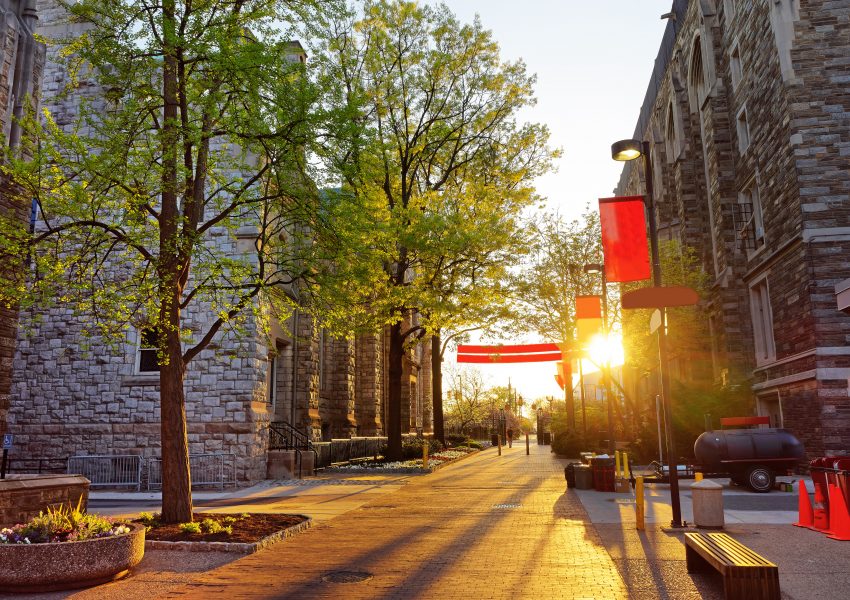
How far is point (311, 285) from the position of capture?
519 inches

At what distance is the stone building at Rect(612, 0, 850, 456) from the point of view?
19.4m

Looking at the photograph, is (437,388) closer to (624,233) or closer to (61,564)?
(624,233)

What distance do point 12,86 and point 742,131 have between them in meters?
24.8

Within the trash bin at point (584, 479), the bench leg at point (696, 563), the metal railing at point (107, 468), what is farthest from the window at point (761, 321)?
the metal railing at point (107, 468)

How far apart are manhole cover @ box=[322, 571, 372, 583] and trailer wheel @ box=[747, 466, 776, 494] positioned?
11.6 metres

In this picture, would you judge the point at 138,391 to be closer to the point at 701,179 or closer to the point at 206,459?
the point at 206,459

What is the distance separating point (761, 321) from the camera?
25625 millimetres

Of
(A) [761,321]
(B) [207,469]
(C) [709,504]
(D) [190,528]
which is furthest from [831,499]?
(A) [761,321]

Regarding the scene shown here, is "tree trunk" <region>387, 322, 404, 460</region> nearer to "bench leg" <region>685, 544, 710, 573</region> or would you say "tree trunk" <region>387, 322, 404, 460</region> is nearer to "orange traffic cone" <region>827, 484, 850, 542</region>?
"orange traffic cone" <region>827, 484, 850, 542</region>

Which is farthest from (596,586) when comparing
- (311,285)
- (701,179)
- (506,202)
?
(701,179)

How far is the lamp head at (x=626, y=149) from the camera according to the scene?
11641mm

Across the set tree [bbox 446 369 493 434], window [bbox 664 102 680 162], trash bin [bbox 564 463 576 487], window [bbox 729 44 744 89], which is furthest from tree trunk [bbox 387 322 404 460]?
tree [bbox 446 369 493 434]

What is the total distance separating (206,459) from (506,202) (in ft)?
50.7

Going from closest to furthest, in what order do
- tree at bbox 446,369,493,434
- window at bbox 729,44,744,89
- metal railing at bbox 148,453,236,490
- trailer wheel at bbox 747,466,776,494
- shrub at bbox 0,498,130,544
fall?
shrub at bbox 0,498,130,544 < trailer wheel at bbox 747,466,776,494 < metal railing at bbox 148,453,236,490 < window at bbox 729,44,744,89 < tree at bbox 446,369,493,434
